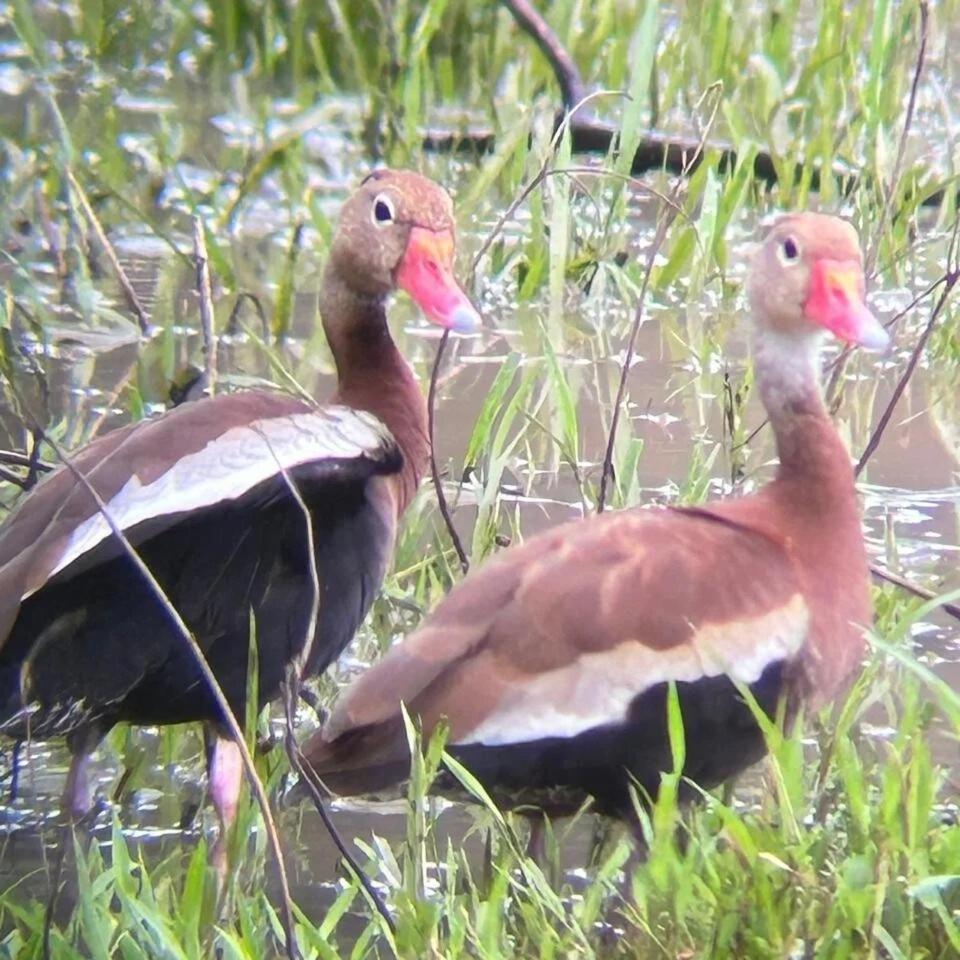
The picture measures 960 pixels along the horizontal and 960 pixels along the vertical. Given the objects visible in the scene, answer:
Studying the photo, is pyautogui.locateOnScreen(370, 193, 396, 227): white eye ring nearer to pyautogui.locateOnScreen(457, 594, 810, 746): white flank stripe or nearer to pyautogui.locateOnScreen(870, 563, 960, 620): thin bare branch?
pyautogui.locateOnScreen(870, 563, 960, 620): thin bare branch

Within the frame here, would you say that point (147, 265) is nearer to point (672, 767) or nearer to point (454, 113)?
point (454, 113)

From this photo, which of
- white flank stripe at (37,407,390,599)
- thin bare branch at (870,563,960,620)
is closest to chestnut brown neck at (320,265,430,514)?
white flank stripe at (37,407,390,599)

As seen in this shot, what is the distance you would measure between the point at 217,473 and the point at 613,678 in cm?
62

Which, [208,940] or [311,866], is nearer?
[208,940]

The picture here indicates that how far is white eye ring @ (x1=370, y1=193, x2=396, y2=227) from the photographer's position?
394cm

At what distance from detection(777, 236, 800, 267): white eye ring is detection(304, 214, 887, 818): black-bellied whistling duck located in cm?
47

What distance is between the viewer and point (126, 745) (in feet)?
11.7

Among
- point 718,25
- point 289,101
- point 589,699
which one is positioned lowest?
point 289,101

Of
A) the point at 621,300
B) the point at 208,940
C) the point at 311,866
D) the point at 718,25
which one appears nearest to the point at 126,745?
the point at 311,866

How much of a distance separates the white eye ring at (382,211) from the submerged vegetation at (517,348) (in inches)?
10.1

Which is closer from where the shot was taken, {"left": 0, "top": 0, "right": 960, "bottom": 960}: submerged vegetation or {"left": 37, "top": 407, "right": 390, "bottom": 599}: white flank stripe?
{"left": 0, "top": 0, "right": 960, "bottom": 960}: submerged vegetation

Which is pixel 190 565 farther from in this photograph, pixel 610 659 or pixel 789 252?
pixel 789 252

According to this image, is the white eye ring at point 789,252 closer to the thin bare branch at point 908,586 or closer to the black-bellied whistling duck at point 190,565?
the thin bare branch at point 908,586

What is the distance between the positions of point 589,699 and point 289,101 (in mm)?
4236
